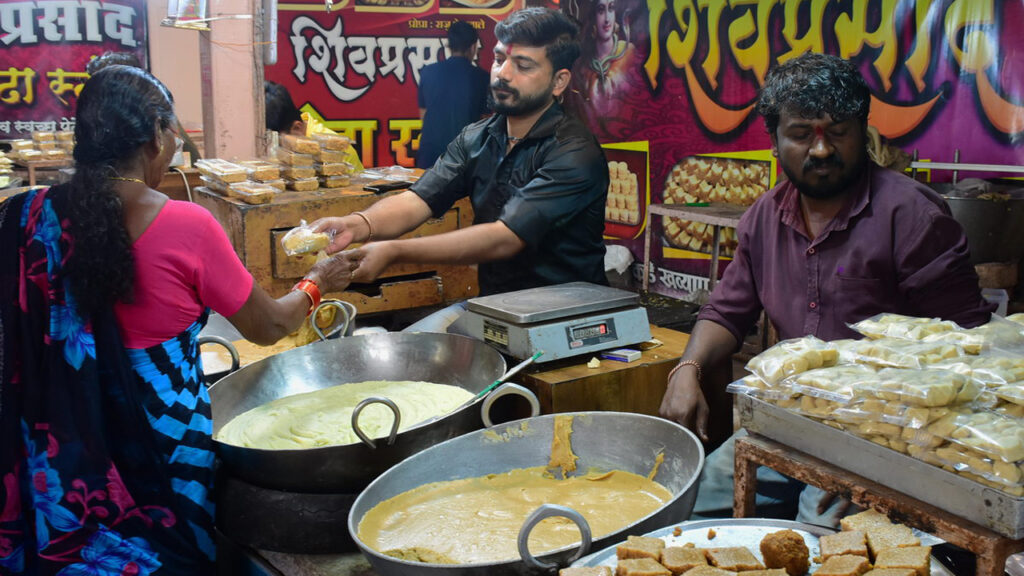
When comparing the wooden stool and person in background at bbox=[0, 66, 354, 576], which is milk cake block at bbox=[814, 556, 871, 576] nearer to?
the wooden stool

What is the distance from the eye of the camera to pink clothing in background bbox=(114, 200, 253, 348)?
2.00 meters

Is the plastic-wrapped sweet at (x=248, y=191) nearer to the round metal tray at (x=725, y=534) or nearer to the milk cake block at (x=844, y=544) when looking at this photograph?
the round metal tray at (x=725, y=534)

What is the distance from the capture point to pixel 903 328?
1668mm

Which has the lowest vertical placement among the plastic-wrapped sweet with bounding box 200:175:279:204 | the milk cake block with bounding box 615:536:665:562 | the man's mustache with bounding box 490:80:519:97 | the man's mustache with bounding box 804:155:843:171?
the milk cake block with bounding box 615:536:665:562

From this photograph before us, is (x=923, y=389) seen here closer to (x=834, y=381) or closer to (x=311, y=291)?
(x=834, y=381)

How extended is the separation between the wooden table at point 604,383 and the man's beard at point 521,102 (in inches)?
43.6

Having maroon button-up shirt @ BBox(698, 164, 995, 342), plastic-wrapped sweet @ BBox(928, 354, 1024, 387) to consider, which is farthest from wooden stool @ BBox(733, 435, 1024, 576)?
maroon button-up shirt @ BBox(698, 164, 995, 342)

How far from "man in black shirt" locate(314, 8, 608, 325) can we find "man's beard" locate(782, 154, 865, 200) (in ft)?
2.95

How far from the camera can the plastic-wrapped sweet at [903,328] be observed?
1645mm

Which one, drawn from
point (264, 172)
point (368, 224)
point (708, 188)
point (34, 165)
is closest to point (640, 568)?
point (368, 224)

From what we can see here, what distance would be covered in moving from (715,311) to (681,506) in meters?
1.06

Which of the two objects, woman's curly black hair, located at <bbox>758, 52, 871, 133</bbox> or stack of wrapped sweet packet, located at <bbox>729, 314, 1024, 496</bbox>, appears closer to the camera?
stack of wrapped sweet packet, located at <bbox>729, 314, 1024, 496</bbox>

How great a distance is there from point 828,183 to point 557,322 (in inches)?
29.7

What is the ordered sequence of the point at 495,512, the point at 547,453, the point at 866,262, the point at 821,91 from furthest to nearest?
1. the point at 866,262
2. the point at 821,91
3. the point at 547,453
4. the point at 495,512
